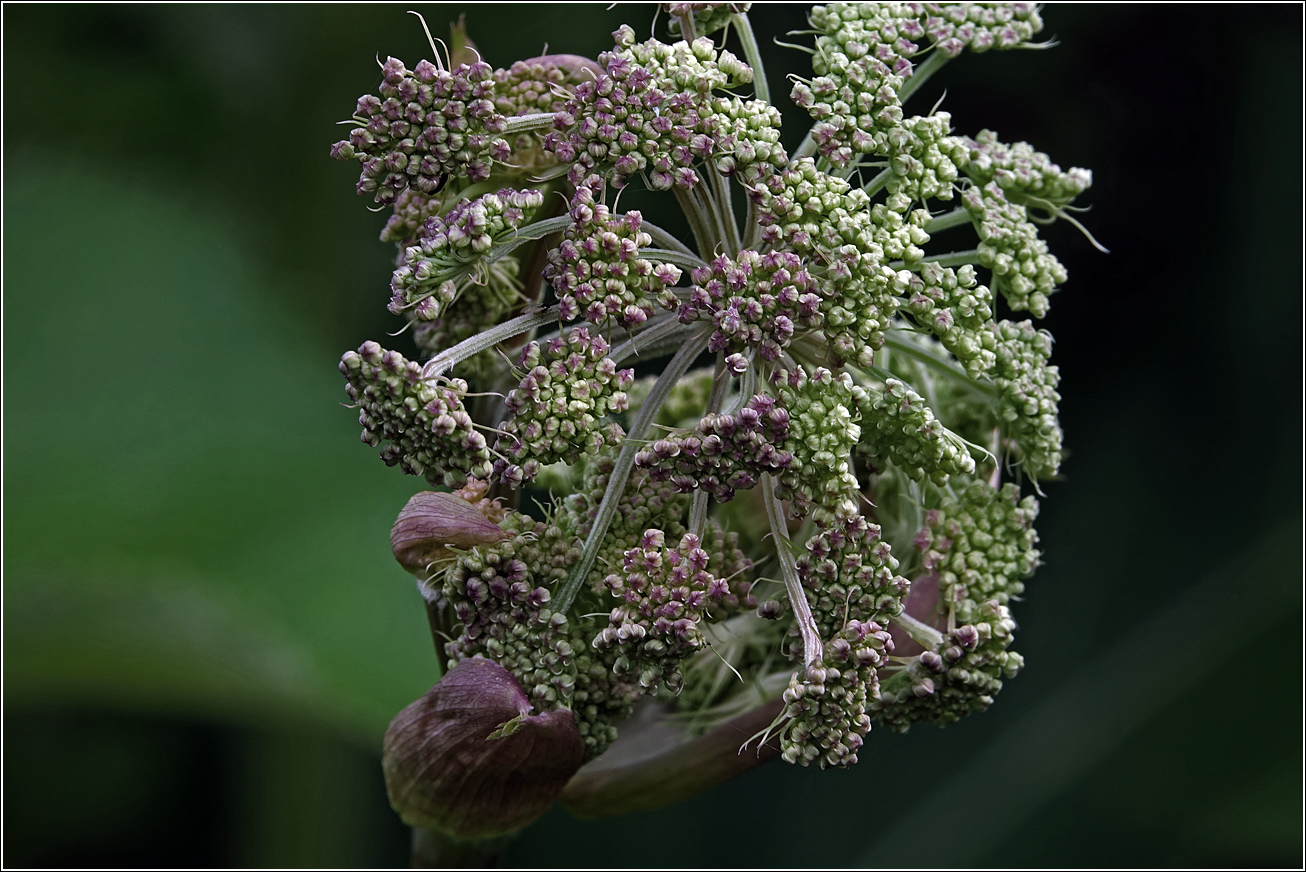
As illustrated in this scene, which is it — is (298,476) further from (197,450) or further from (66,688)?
(66,688)

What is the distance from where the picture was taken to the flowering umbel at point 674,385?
990mm

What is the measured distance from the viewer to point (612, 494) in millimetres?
1069

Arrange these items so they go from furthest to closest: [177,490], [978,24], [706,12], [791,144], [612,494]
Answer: [791,144] → [177,490] → [978,24] → [706,12] → [612,494]

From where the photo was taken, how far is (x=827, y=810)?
2230 millimetres

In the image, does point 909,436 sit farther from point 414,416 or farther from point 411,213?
point 411,213

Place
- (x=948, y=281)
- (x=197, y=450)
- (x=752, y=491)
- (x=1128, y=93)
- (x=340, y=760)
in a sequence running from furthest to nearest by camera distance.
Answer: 1. (x=1128, y=93)
2. (x=340, y=760)
3. (x=197, y=450)
4. (x=752, y=491)
5. (x=948, y=281)

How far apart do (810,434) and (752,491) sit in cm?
37

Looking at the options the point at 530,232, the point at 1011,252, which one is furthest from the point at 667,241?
the point at 1011,252

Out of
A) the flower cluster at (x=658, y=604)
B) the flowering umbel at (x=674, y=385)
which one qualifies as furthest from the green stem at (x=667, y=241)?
the flower cluster at (x=658, y=604)

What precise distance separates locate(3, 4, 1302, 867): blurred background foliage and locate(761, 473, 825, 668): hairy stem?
101 cm

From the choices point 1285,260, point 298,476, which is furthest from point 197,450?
point 1285,260

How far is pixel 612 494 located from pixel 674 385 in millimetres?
143

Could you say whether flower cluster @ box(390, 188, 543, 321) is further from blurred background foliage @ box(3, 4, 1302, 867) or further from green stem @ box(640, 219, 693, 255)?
blurred background foliage @ box(3, 4, 1302, 867)

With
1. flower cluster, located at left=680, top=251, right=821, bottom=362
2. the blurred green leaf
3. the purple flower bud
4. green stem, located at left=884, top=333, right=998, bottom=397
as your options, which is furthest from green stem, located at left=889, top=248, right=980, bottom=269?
the blurred green leaf
